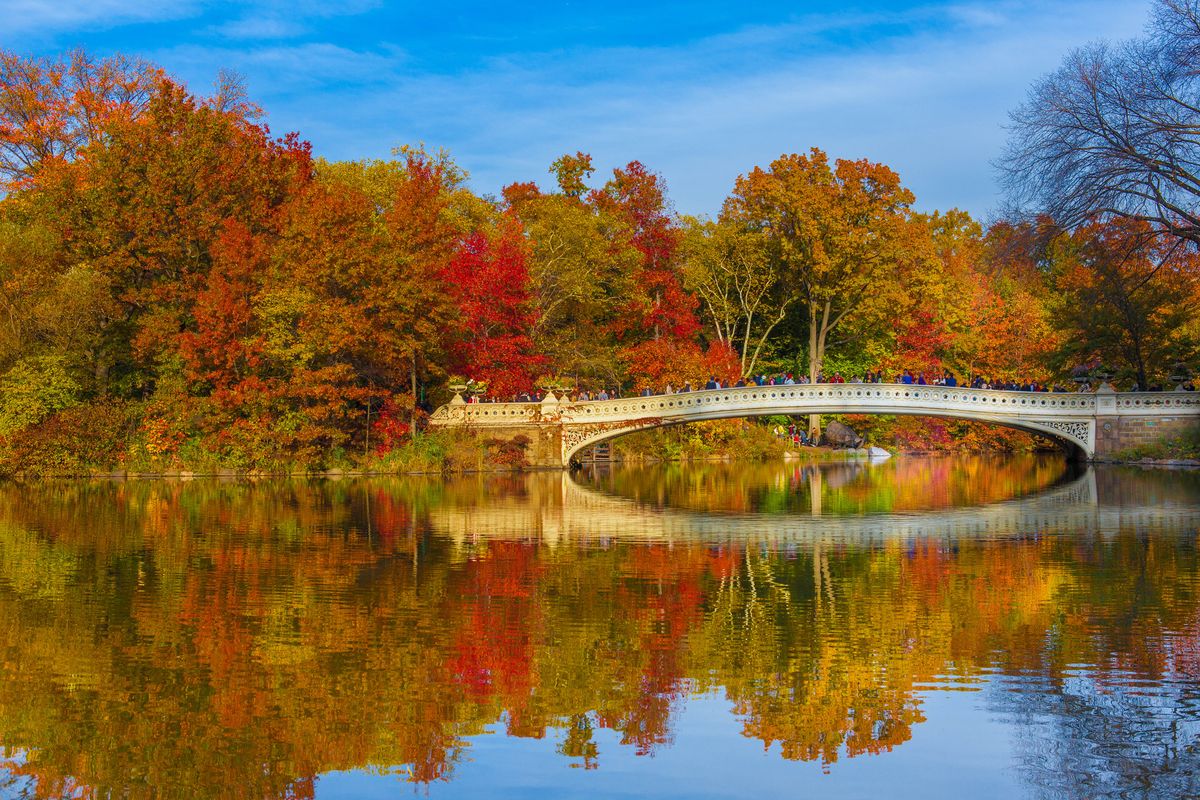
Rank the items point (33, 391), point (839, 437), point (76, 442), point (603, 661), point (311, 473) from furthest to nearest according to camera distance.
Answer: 1. point (839, 437)
2. point (311, 473)
3. point (76, 442)
4. point (33, 391)
5. point (603, 661)

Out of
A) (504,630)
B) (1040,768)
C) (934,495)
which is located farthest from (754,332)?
(1040,768)

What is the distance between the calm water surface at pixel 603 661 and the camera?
7.26 metres

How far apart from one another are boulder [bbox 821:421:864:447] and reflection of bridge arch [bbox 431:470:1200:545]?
24.6 metres

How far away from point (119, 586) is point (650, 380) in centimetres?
3293

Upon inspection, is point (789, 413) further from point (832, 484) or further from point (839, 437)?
point (839, 437)

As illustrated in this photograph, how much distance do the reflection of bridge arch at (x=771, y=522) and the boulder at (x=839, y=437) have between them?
24.6 metres

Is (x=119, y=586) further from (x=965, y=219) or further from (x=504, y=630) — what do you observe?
(x=965, y=219)

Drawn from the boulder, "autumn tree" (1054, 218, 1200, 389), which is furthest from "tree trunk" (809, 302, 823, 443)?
"autumn tree" (1054, 218, 1200, 389)

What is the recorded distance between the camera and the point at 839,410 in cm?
3788

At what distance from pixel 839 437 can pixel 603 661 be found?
4169 cm

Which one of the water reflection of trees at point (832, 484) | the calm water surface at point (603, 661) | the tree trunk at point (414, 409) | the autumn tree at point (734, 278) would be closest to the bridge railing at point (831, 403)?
the tree trunk at point (414, 409)


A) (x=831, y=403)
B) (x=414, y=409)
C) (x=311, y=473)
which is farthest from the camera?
(x=831, y=403)

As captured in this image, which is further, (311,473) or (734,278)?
(734,278)

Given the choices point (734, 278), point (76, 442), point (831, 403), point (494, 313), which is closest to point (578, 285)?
point (494, 313)
